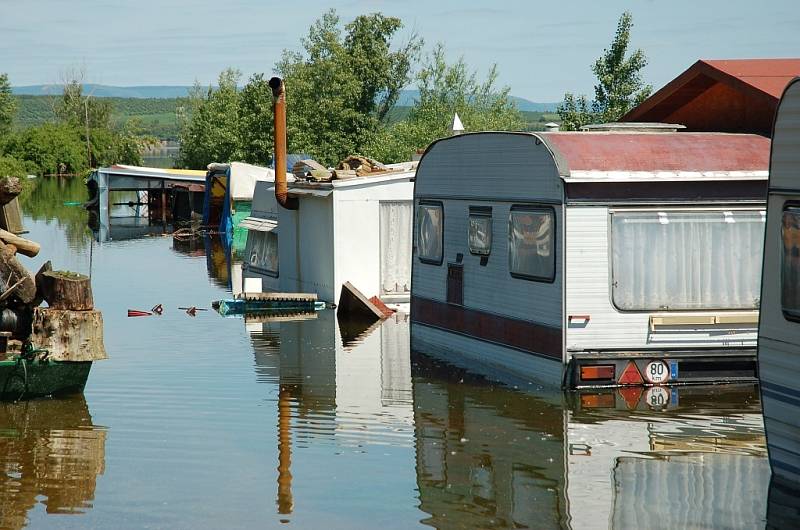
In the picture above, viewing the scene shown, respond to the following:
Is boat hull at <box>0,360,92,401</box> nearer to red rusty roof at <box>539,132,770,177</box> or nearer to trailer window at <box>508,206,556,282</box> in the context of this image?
trailer window at <box>508,206,556,282</box>

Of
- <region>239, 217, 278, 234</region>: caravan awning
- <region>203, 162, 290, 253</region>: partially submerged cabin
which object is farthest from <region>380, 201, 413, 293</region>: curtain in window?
<region>203, 162, 290, 253</region>: partially submerged cabin

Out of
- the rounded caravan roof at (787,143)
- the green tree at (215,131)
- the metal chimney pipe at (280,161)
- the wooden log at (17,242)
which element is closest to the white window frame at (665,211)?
the rounded caravan roof at (787,143)

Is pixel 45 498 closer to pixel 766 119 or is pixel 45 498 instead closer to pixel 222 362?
pixel 222 362

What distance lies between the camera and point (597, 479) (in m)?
11.1

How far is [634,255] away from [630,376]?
4.55 ft

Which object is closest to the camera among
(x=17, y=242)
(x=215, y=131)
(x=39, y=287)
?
(x=39, y=287)

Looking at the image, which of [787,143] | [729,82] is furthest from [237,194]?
[787,143]

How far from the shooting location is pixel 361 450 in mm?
12359

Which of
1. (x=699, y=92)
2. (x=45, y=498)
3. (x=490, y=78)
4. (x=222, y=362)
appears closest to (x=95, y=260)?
(x=222, y=362)

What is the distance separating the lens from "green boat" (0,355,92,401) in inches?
563

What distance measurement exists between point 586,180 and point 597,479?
13.8 ft

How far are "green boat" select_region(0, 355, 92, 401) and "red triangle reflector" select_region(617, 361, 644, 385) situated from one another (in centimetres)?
613

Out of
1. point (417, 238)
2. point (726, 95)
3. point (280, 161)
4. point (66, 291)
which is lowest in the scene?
point (66, 291)

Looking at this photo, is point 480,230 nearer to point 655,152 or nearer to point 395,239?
point 655,152
